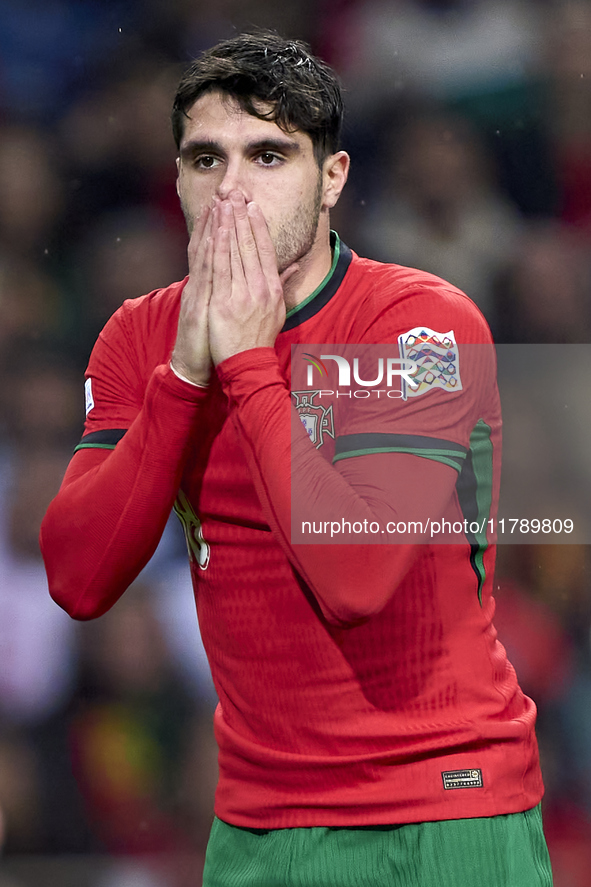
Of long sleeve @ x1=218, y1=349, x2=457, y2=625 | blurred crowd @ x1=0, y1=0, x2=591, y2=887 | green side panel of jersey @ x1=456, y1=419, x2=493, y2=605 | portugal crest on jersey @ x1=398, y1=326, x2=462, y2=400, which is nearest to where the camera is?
long sleeve @ x1=218, y1=349, x2=457, y2=625

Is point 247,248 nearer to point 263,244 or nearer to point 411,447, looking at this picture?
point 263,244

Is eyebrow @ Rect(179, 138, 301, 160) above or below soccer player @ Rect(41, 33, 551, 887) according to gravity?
above

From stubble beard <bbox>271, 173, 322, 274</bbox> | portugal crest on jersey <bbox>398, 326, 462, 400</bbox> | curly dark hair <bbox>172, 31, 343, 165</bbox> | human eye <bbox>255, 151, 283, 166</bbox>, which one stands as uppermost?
curly dark hair <bbox>172, 31, 343, 165</bbox>

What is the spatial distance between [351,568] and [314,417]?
0.33m

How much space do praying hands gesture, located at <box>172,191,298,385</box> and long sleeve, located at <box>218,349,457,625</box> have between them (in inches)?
2.7

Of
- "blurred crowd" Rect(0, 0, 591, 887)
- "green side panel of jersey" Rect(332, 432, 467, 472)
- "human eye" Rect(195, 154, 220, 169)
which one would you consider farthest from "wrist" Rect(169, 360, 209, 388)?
"blurred crowd" Rect(0, 0, 591, 887)

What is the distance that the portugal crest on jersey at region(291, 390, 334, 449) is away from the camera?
1635 mm

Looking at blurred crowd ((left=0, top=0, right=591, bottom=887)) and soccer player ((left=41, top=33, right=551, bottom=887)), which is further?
blurred crowd ((left=0, top=0, right=591, bottom=887))

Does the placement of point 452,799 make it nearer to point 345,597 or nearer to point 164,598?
point 345,597

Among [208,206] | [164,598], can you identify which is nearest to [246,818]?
[208,206]

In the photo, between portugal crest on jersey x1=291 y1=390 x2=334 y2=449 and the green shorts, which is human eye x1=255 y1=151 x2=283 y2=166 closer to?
portugal crest on jersey x1=291 y1=390 x2=334 y2=449

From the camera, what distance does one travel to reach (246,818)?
1.65 meters

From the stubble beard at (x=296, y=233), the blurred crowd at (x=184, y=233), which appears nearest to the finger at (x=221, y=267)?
the stubble beard at (x=296, y=233)

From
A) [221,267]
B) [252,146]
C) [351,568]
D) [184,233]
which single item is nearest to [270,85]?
[252,146]
